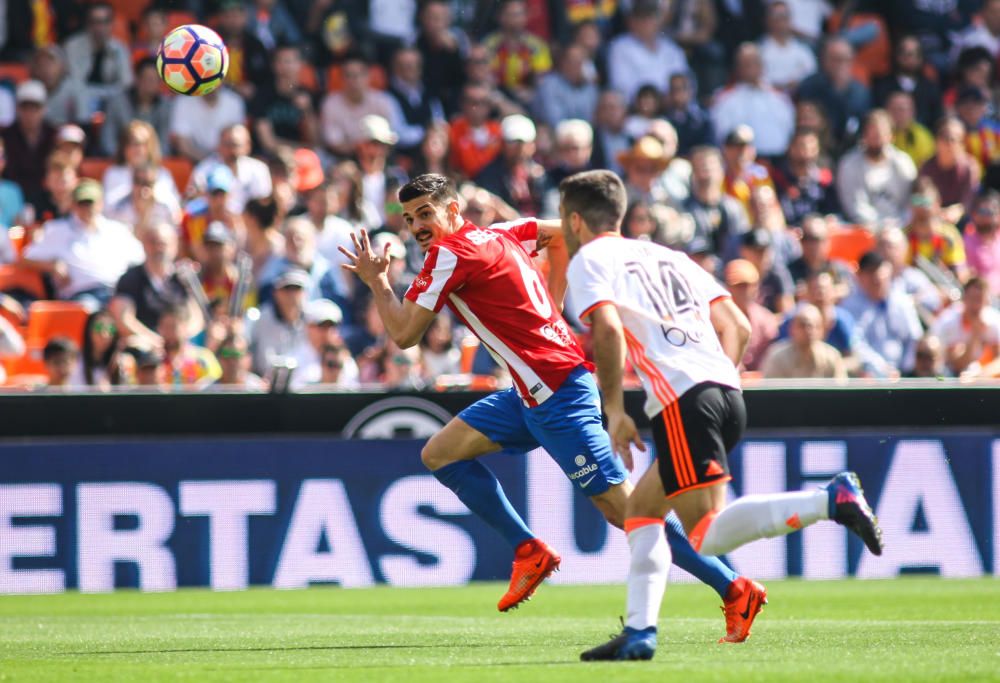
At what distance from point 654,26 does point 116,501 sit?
366 inches

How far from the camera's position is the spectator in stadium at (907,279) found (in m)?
15.6

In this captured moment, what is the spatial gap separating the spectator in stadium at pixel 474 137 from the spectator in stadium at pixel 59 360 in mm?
5110

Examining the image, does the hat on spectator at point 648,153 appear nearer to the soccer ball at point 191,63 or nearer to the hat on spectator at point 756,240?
the hat on spectator at point 756,240

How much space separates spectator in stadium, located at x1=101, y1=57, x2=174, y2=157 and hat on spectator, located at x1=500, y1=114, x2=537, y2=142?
11.0 ft

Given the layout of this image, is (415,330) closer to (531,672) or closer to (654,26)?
(531,672)

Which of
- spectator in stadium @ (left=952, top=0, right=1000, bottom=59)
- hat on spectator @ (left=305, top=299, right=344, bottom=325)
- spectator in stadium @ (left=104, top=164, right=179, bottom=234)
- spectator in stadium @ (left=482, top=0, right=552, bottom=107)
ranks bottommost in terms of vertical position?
hat on spectator @ (left=305, top=299, right=344, bottom=325)

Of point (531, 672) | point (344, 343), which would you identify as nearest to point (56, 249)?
point (344, 343)

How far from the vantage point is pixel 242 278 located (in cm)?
1429

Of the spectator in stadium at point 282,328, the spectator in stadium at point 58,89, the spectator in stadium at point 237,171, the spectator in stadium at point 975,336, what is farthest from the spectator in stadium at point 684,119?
the spectator in stadium at point 58,89

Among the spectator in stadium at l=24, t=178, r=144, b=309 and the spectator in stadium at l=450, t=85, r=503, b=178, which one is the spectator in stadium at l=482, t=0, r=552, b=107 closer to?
the spectator in stadium at l=450, t=85, r=503, b=178

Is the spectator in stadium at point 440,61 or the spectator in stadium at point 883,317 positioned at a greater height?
the spectator in stadium at point 440,61

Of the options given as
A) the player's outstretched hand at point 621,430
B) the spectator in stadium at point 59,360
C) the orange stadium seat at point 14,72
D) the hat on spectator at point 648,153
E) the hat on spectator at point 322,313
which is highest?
the orange stadium seat at point 14,72

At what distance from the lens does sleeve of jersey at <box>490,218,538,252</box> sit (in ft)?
28.4

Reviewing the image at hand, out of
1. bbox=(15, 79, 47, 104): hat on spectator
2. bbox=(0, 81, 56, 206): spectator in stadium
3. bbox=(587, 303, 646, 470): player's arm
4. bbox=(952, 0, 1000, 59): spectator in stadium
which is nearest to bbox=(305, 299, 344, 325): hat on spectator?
bbox=(0, 81, 56, 206): spectator in stadium
